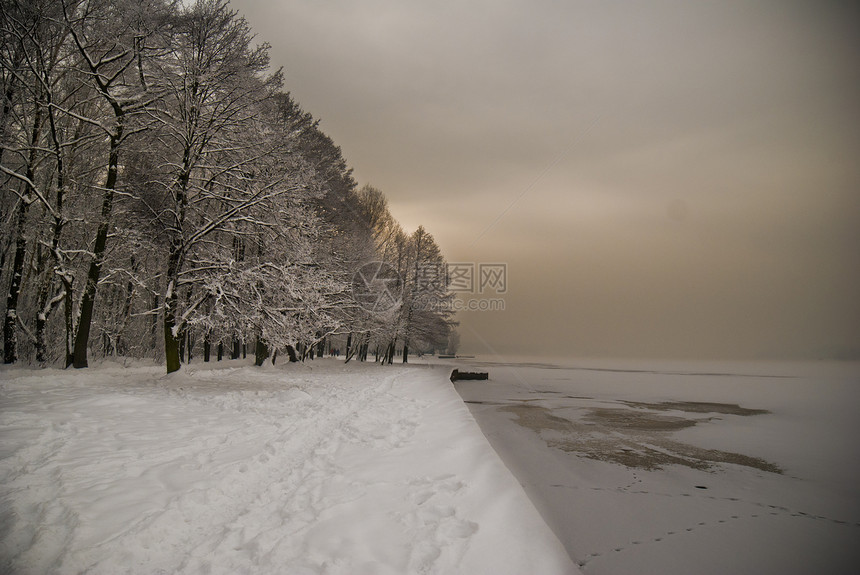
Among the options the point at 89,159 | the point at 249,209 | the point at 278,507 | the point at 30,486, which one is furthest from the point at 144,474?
the point at 89,159

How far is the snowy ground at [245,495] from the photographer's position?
9.23 feet

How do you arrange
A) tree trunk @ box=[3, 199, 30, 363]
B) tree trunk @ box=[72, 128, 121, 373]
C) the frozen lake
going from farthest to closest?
tree trunk @ box=[3, 199, 30, 363], tree trunk @ box=[72, 128, 121, 373], the frozen lake

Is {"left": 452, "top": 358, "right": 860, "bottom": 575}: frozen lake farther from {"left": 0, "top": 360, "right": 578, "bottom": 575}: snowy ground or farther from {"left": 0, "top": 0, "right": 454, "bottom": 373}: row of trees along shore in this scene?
{"left": 0, "top": 0, "right": 454, "bottom": 373}: row of trees along shore

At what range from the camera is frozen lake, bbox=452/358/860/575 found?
396 cm

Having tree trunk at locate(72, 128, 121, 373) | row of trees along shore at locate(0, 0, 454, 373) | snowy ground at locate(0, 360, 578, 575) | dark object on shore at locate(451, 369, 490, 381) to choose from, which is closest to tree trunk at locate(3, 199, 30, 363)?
row of trees along shore at locate(0, 0, 454, 373)

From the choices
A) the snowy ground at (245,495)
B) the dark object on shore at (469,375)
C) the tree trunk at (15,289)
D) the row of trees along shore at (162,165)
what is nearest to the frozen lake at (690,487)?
the snowy ground at (245,495)

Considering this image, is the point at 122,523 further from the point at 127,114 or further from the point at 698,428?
the point at 698,428

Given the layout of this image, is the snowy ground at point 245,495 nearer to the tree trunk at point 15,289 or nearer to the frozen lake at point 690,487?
the frozen lake at point 690,487

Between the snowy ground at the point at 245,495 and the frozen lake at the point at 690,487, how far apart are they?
3.53 feet

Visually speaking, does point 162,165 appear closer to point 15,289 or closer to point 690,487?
point 15,289

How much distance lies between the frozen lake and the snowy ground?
1.07m

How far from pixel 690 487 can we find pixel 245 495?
6593 millimetres

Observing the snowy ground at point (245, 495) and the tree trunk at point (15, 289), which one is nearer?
the snowy ground at point (245, 495)

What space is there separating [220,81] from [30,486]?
34.7ft
